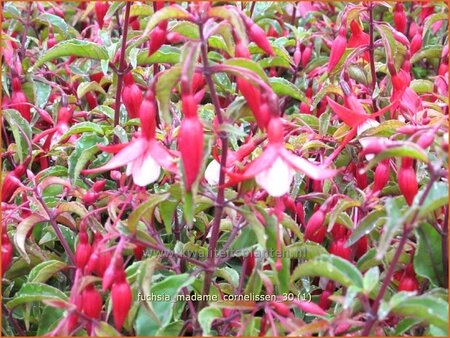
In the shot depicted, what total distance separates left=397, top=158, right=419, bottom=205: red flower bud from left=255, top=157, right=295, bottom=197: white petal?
0.16 metres

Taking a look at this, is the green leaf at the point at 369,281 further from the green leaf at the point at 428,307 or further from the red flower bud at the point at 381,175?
the red flower bud at the point at 381,175

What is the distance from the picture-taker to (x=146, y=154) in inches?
31.9

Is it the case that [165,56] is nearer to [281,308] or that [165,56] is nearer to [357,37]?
[357,37]

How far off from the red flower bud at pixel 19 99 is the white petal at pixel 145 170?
57 cm

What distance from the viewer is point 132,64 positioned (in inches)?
44.8

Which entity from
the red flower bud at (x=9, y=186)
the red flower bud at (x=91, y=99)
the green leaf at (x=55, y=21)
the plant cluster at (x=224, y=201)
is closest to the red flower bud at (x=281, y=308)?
the plant cluster at (x=224, y=201)

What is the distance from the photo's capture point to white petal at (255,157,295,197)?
759 millimetres

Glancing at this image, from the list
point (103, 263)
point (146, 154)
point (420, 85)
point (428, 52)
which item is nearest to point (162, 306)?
point (103, 263)

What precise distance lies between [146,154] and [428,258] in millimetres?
368

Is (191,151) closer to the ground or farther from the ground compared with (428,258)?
farther from the ground

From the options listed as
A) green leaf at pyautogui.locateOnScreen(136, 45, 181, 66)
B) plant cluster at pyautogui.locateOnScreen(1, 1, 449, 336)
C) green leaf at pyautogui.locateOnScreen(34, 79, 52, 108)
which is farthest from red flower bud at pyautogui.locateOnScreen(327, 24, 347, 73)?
green leaf at pyautogui.locateOnScreen(34, 79, 52, 108)

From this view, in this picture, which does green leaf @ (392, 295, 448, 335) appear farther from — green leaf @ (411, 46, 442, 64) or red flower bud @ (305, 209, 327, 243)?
green leaf @ (411, 46, 442, 64)

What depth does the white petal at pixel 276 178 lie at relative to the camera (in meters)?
0.76

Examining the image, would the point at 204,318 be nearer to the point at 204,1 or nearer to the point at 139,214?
the point at 139,214
